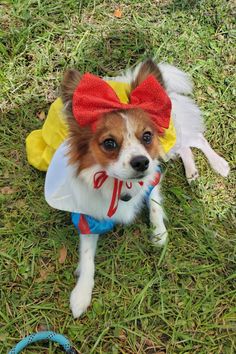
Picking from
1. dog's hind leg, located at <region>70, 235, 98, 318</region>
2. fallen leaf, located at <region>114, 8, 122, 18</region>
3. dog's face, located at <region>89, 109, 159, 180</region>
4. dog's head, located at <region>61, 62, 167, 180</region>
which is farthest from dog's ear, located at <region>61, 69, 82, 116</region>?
fallen leaf, located at <region>114, 8, 122, 18</region>

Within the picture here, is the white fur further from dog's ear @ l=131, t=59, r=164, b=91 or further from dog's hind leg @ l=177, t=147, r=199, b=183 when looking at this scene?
dog's ear @ l=131, t=59, r=164, b=91

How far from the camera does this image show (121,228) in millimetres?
3025

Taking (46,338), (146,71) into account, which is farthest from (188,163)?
(46,338)

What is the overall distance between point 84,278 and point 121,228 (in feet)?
1.45

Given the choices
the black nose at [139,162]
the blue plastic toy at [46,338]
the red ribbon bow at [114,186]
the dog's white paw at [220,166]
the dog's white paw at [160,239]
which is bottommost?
the blue plastic toy at [46,338]

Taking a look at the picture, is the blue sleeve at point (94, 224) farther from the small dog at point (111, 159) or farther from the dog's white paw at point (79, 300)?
the dog's white paw at point (79, 300)

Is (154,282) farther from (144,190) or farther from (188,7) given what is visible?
(188,7)

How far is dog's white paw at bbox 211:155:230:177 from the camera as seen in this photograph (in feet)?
10.6

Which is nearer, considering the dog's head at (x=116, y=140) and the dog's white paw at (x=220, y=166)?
the dog's head at (x=116, y=140)

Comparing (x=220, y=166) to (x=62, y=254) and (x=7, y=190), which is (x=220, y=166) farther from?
(x=7, y=190)

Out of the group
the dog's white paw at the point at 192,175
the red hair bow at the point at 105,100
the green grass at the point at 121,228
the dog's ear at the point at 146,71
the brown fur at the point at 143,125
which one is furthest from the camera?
→ the dog's white paw at the point at 192,175

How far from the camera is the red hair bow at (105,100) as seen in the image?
2.16 metres

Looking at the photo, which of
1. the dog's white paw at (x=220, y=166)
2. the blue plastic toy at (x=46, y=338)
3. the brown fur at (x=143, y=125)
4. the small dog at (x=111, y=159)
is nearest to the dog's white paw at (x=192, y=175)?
the small dog at (x=111, y=159)

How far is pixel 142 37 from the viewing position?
12.5ft
